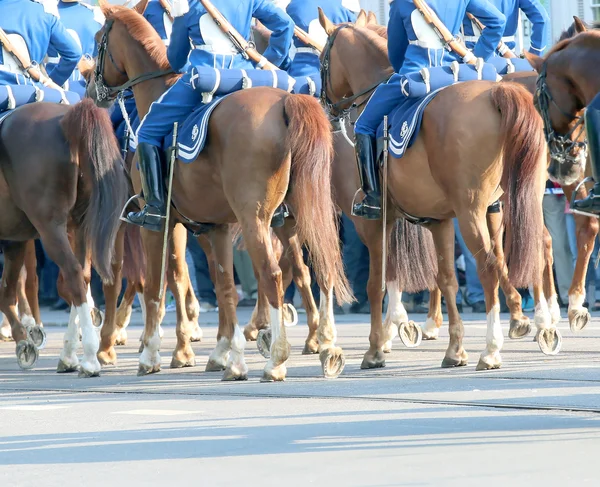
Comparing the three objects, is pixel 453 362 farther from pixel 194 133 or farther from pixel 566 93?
pixel 566 93

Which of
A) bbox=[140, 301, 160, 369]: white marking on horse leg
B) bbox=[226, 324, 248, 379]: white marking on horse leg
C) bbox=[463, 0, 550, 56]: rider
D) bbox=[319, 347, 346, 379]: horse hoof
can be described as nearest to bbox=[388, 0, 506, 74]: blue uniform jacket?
bbox=[463, 0, 550, 56]: rider

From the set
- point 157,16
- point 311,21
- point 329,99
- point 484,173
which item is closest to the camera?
point 484,173

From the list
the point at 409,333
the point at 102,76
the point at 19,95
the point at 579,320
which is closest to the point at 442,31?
the point at 409,333

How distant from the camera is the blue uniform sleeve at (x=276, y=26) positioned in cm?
993

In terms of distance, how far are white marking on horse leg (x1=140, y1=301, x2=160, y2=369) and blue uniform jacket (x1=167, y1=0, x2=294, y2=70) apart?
190cm

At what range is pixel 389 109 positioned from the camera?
32.4ft

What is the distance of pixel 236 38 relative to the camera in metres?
9.66

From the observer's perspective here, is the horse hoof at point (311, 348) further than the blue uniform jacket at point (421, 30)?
Yes

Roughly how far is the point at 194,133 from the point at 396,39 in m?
1.88

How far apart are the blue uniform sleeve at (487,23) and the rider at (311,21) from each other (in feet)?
6.19

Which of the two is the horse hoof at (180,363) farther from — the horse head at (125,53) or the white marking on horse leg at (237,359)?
the horse head at (125,53)

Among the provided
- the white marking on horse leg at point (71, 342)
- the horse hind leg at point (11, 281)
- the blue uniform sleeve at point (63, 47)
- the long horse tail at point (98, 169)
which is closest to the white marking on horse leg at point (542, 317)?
the long horse tail at point (98, 169)

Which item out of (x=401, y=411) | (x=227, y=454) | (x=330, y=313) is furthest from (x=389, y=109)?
(x=227, y=454)

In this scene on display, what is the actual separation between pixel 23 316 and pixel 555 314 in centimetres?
551
